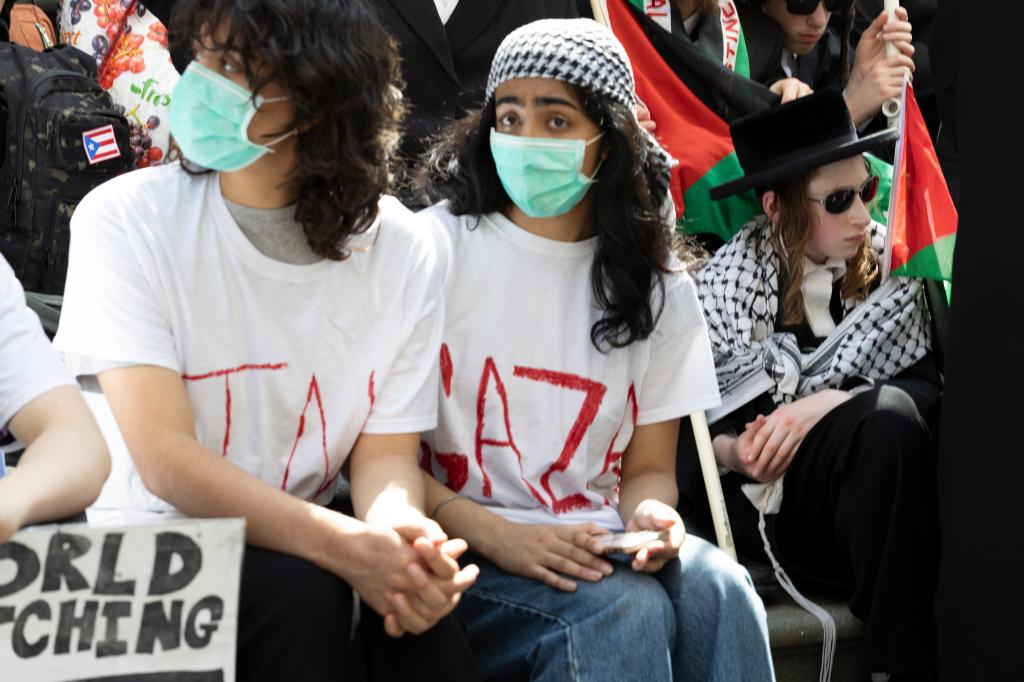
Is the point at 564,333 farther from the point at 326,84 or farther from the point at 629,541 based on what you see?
the point at 326,84

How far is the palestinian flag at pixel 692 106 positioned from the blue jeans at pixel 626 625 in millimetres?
1587

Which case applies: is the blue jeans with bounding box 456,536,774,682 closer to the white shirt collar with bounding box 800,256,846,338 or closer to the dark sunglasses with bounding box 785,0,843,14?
the white shirt collar with bounding box 800,256,846,338

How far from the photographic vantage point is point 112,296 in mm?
2691

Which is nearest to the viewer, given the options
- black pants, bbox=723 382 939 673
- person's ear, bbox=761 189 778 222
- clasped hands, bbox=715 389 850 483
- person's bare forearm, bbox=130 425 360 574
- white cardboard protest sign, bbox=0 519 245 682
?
white cardboard protest sign, bbox=0 519 245 682

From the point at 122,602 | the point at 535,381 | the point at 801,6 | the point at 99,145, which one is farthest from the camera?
the point at 801,6

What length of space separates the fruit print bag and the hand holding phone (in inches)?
77.4

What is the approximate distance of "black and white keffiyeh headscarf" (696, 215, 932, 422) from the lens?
3.95m

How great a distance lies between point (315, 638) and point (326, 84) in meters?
1.02

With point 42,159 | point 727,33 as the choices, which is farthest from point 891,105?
point 42,159

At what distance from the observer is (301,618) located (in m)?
2.44

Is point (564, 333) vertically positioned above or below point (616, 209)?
below

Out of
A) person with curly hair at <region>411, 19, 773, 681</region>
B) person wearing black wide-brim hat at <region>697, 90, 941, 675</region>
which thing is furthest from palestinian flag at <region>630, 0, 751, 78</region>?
person with curly hair at <region>411, 19, 773, 681</region>

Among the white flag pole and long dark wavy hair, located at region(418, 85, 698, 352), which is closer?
long dark wavy hair, located at region(418, 85, 698, 352)

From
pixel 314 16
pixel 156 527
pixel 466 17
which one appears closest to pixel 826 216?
pixel 466 17
